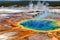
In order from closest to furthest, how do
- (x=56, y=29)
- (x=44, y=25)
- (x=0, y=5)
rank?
(x=56, y=29) < (x=44, y=25) < (x=0, y=5)

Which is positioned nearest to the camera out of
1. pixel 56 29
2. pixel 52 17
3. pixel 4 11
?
pixel 56 29

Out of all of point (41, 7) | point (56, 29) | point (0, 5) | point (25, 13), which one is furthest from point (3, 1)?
point (56, 29)

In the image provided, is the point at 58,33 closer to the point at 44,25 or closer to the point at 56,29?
the point at 56,29

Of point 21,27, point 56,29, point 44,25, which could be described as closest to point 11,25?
point 21,27

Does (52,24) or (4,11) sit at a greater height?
(4,11)

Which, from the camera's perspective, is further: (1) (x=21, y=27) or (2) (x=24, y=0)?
(2) (x=24, y=0)

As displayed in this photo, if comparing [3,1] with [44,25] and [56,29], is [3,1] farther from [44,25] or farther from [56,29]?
[56,29]
